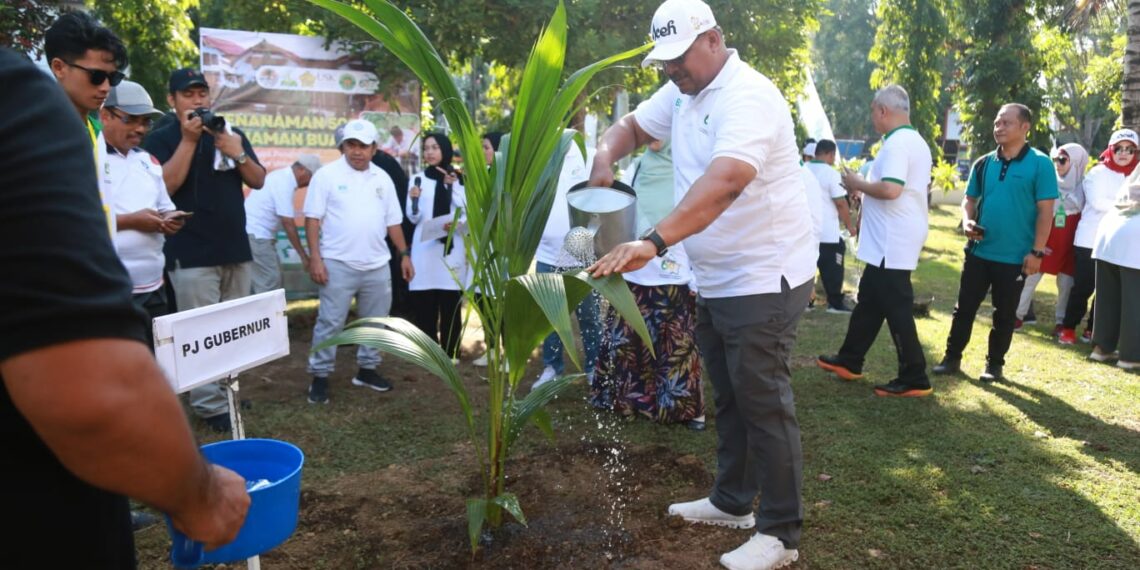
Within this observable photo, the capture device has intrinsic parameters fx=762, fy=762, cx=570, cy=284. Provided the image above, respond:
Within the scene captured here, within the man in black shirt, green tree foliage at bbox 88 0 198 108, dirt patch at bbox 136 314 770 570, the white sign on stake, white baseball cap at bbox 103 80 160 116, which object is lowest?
dirt patch at bbox 136 314 770 570

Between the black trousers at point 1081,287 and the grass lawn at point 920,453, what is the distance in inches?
30.6

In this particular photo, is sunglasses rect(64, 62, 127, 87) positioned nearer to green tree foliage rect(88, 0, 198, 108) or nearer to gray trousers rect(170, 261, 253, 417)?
gray trousers rect(170, 261, 253, 417)

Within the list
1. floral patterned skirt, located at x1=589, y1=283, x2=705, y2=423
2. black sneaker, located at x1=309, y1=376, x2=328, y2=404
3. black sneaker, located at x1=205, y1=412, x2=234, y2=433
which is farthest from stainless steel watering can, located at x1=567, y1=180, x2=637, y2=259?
black sneaker, located at x1=309, y1=376, x2=328, y2=404

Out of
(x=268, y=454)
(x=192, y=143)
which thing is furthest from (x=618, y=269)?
(x=192, y=143)

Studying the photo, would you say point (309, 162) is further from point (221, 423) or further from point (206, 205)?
point (221, 423)

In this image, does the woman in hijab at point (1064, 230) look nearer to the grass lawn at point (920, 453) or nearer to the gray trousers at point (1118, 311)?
the gray trousers at point (1118, 311)

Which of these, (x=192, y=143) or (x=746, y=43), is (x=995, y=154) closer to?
(x=746, y=43)

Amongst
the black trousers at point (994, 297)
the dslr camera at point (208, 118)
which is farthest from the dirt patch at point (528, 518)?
the black trousers at point (994, 297)

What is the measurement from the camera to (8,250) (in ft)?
2.83

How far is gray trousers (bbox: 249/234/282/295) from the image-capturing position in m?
6.52

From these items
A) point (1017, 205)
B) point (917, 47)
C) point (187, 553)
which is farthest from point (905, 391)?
point (917, 47)

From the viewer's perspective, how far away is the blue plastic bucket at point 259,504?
150 centimetres

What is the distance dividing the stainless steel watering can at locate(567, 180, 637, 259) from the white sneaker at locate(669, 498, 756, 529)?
1.19 metres

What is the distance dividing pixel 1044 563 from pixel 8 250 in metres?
3.44
